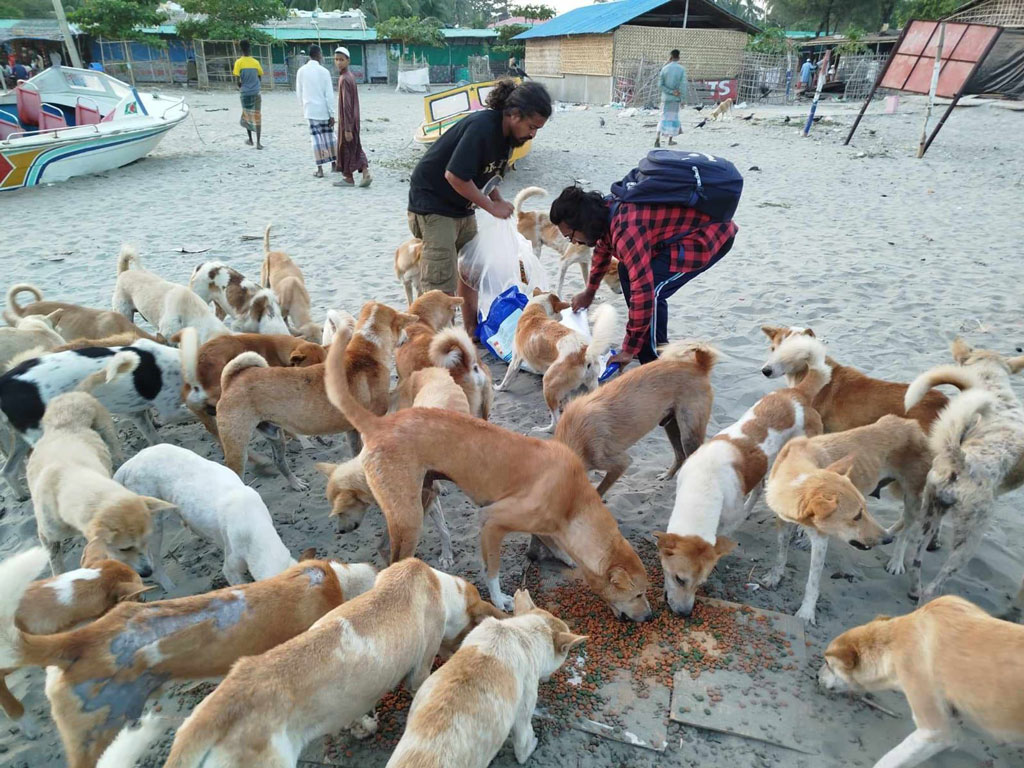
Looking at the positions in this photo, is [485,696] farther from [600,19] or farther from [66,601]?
[600,19]

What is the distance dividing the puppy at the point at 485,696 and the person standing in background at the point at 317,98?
12.1 m

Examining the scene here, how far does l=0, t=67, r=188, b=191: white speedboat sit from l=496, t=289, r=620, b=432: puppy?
1186 centimetres

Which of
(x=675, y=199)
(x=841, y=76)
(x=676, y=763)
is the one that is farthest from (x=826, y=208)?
(x=841, y=76)

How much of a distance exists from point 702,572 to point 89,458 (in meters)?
3.31

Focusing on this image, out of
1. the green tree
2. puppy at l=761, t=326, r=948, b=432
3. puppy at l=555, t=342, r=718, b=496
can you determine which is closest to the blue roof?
the green tree

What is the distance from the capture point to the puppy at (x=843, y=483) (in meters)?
2.82

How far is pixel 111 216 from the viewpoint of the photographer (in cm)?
1006

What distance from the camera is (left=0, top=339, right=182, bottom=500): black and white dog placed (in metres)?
3.59

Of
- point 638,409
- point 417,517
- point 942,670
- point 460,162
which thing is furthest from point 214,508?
point 942,670

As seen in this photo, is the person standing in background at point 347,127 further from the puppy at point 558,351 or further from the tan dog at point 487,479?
the tan dog at point 487,479

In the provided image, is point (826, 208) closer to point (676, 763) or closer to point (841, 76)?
point (676, 763)

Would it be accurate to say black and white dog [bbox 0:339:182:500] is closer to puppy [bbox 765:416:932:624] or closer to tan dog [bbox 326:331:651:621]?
tan dog [bbox 326:331:651:621]

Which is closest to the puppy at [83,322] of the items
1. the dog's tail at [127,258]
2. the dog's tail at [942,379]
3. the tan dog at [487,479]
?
the dog's tail at [127,258]

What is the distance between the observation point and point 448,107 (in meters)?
14.4
